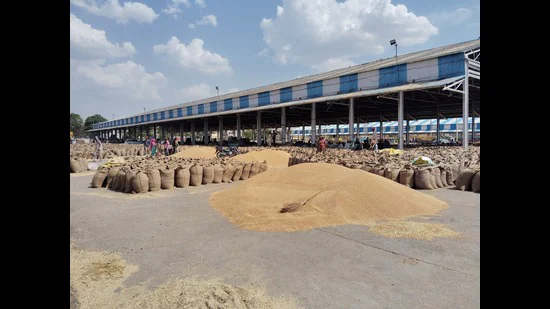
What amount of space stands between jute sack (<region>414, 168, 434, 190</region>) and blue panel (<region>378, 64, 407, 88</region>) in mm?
16171

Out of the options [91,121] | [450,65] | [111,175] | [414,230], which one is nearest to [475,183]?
[414,230]

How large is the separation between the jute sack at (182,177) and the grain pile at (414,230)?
21.9 feet

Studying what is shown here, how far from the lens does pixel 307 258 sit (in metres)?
4.00

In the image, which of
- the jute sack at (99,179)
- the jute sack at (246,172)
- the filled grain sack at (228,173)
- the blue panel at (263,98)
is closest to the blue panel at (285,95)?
the blue panel at (263,98)

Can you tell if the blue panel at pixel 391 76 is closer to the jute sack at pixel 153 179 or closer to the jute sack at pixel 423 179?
the jute sack at pixel 423 179

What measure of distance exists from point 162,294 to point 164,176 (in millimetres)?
7014

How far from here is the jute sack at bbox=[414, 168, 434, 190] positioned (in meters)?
9.38

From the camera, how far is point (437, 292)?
3076mm

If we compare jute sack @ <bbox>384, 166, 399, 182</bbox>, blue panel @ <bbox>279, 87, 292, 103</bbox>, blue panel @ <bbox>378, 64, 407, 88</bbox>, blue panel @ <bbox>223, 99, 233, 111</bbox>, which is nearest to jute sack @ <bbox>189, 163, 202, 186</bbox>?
jute sack @ <bbox>384, 166, 399, 182</bbox>

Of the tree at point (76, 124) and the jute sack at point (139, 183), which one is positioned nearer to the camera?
the jute sack at point (139, 183)

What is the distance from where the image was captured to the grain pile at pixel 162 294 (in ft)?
9.32

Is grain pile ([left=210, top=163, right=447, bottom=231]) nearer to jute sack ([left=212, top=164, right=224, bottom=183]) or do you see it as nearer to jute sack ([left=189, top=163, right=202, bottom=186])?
jute sack ([left=189, top=163, right=202, bottom=186])
